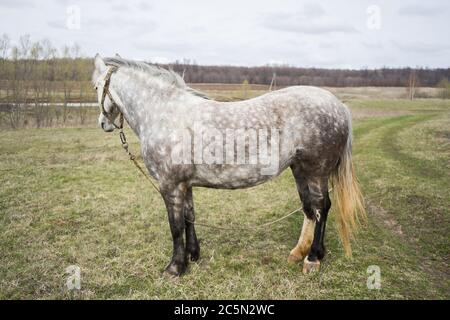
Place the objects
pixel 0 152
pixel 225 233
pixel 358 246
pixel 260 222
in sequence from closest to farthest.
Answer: pixel 358 246 < pixel 225 233 < pixel 260 222 < pixel 0 152

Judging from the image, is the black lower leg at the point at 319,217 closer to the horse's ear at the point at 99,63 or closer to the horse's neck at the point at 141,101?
the horse's neck at the point at 141,101

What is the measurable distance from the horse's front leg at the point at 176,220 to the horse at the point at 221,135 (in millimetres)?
14

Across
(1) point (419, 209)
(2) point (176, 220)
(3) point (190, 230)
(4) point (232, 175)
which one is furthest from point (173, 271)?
(1) point (419, 209)

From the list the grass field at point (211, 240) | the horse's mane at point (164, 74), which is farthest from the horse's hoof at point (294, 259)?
the horse's mane at point (164, 74)

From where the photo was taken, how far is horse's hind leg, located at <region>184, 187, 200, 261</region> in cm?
488

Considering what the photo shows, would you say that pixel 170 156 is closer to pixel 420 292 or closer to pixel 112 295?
pixel 112 295

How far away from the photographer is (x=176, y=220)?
448 cm

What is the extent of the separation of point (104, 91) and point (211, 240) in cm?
321

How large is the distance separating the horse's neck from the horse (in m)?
0.01

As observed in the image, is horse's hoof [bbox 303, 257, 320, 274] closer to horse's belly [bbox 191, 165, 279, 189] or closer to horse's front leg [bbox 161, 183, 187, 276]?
horse's belly [bbox 191, 165, 279, 189]

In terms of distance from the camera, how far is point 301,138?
4316 millimetres

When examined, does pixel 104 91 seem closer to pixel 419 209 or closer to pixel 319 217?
pixel 319 217
